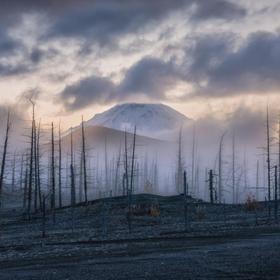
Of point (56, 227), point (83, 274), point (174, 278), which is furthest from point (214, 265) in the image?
point (56, 227)

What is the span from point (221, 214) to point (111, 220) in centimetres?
1049

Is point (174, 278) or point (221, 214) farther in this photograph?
point (221, 214)

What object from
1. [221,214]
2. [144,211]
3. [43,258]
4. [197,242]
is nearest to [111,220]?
[144,211]

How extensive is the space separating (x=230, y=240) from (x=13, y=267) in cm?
1135

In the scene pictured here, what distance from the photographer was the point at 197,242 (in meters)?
25.9

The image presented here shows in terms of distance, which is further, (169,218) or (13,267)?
(169,218)

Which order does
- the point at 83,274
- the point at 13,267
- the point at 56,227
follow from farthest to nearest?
the point at 56,227
the point at 13,267
the point at 83,274

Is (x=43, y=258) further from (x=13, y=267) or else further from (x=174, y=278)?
(x=174, y=278)

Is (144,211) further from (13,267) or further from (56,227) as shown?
(13,267)

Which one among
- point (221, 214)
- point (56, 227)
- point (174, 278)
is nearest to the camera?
point (174, 278)

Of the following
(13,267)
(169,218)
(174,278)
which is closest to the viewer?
(174,278)

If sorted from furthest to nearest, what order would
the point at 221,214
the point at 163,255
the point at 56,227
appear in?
the point at 221,214 → the point at 56,227 → the point at 163,255

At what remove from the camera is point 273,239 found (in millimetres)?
26094

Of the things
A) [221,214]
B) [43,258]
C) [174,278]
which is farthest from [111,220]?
[174,278]
